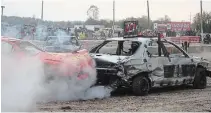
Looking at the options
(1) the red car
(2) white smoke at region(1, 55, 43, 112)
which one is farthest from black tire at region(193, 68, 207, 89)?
(2) white smoke at region(1, 55, 43, 112)

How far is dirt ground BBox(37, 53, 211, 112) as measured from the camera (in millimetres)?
7340

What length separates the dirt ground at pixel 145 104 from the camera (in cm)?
734

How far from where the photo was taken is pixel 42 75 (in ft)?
24.4

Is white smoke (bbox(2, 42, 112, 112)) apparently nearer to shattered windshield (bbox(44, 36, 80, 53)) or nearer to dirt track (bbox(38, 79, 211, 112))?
dirt track (bbox(38, 79, 211, 112))

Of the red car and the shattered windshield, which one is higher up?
the shattered windshield

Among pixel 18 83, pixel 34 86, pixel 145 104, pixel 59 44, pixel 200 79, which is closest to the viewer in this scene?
pixel 18 83

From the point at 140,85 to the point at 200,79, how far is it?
8.26ft

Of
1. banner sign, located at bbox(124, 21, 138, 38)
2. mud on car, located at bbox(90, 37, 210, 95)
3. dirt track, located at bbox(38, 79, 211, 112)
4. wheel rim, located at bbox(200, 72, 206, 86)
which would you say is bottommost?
dirt track, located at bbox(38, 79, 211, 112)

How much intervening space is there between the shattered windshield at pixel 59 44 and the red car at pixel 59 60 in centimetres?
57

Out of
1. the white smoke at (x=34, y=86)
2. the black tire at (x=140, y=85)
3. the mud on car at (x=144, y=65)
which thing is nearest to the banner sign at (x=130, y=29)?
the mud on car at (x=144, y=65)

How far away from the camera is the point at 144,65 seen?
933 cm

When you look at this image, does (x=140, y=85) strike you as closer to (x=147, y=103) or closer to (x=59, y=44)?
(x=147, y=103)

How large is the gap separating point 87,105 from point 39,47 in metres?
2.08

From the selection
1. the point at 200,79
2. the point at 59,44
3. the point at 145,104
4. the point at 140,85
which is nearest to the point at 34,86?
the point at 145,104
